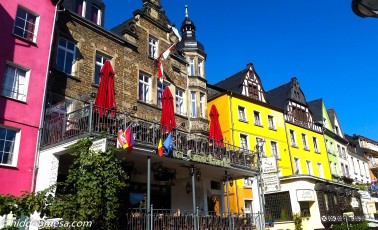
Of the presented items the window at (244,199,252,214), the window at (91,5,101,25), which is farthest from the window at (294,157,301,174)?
the window at (91,5,101,25)

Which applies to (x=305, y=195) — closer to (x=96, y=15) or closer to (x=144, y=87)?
(x=144, y=87)

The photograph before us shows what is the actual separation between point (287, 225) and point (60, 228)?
20054 millimetres

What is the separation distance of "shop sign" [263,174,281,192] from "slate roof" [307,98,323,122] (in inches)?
937

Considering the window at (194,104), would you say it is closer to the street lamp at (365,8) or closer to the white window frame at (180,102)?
the white window frame at (180,102)

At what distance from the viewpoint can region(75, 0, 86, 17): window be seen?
18000 mm

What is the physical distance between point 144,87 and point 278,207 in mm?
14701

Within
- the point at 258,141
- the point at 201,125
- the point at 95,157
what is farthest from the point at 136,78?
the point at 258,141

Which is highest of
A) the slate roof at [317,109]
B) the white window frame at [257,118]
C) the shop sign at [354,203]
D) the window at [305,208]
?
the slate roof at [317,109]

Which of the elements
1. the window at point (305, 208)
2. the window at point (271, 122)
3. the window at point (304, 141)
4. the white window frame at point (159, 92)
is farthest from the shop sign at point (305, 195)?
the white window frame at point (159, 92)

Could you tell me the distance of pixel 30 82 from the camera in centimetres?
1387

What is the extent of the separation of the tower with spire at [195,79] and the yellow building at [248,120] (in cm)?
525

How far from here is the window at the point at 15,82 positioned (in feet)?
43.4

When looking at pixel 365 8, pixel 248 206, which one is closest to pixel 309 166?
pixel 248 206

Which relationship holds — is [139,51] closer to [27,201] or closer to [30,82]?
[30,82]
